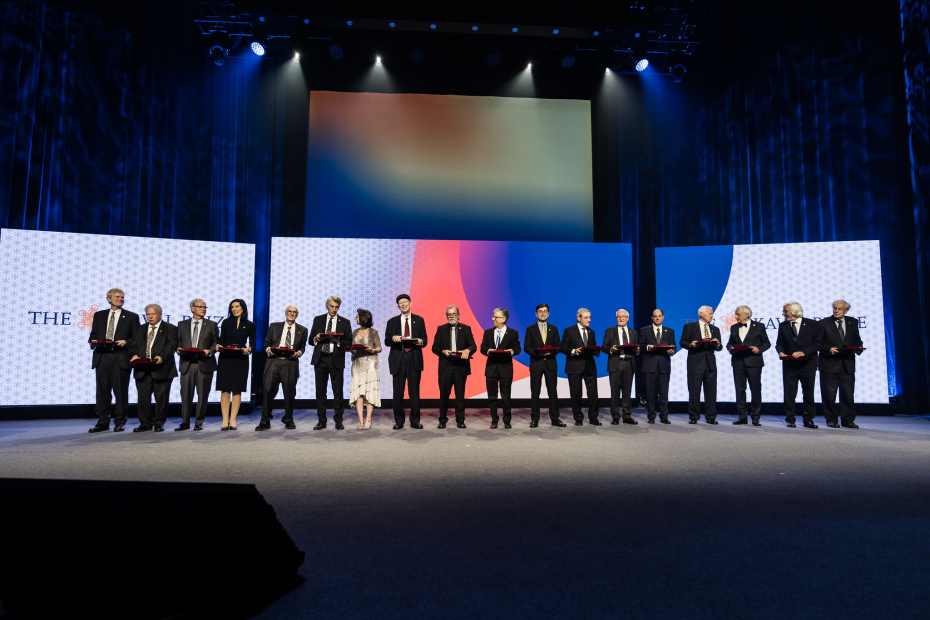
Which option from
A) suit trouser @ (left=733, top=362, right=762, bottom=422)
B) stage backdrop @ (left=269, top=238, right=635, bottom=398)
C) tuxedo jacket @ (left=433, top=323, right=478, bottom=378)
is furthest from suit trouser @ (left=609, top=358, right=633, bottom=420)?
tuxedo jacket @ (left=433, top=323, right=478, bottom=378)

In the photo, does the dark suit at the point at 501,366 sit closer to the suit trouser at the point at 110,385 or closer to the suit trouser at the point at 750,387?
the suit trouser at the point at 750,387

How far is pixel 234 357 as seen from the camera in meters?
6.11

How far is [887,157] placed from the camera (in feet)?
Result: 27.5

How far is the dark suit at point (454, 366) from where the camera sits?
20.7 feet

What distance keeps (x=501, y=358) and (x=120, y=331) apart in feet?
15.5

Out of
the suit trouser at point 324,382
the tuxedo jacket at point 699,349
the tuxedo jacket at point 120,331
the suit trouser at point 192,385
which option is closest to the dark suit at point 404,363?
the suit trouser at point 324,382

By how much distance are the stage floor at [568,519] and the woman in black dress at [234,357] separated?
759 mm

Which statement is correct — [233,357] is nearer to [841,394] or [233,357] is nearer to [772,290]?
[841,394]

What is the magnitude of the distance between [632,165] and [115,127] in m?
8.85

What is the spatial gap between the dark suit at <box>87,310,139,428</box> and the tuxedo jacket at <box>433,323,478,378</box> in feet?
12.4

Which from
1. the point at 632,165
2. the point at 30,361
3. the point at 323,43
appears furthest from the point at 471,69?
the point at 30,361

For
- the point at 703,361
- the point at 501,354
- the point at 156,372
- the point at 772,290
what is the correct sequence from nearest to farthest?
the point at 156,372, the point at 501,354, the point at 703,361, the point at 772,290

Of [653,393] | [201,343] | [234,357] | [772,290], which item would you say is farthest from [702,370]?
[201,343]

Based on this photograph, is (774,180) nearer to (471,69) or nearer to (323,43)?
(471,69)
